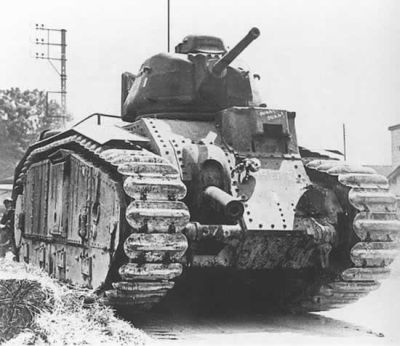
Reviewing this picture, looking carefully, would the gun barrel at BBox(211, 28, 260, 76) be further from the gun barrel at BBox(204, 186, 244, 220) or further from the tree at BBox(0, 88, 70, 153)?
the tree at BBox(0, 88, 70, 153)

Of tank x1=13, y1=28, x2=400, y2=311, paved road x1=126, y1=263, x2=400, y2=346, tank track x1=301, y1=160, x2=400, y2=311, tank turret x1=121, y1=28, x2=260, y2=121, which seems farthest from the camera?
tank turret x1=121, y1=28, x2=260, y2=121

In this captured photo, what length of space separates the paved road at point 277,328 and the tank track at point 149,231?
577mm

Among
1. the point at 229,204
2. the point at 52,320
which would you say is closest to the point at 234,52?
the point at 229,204

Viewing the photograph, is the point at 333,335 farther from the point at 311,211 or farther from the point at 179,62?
the point at 179,62

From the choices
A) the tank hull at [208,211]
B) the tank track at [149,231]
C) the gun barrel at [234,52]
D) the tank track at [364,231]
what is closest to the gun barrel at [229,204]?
the tank hull at [208,211]

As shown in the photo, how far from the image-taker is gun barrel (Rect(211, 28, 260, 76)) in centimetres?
1016

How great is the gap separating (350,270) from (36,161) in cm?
594

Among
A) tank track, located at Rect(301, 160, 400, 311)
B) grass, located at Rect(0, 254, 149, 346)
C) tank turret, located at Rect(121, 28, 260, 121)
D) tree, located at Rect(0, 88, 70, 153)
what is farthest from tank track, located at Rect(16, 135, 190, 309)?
tree, located at Rect(0, 88, 70, 153)

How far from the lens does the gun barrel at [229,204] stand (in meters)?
8.70

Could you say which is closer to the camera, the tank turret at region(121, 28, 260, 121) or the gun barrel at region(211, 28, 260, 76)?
the gun barrel at region(211, 28, 260, 76)

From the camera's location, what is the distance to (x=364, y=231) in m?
9.52

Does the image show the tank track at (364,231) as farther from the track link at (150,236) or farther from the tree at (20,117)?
the tree at (20,117)

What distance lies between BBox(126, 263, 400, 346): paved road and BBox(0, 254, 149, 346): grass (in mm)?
523

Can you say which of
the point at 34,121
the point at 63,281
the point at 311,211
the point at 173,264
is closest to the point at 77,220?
the point at 63,281
